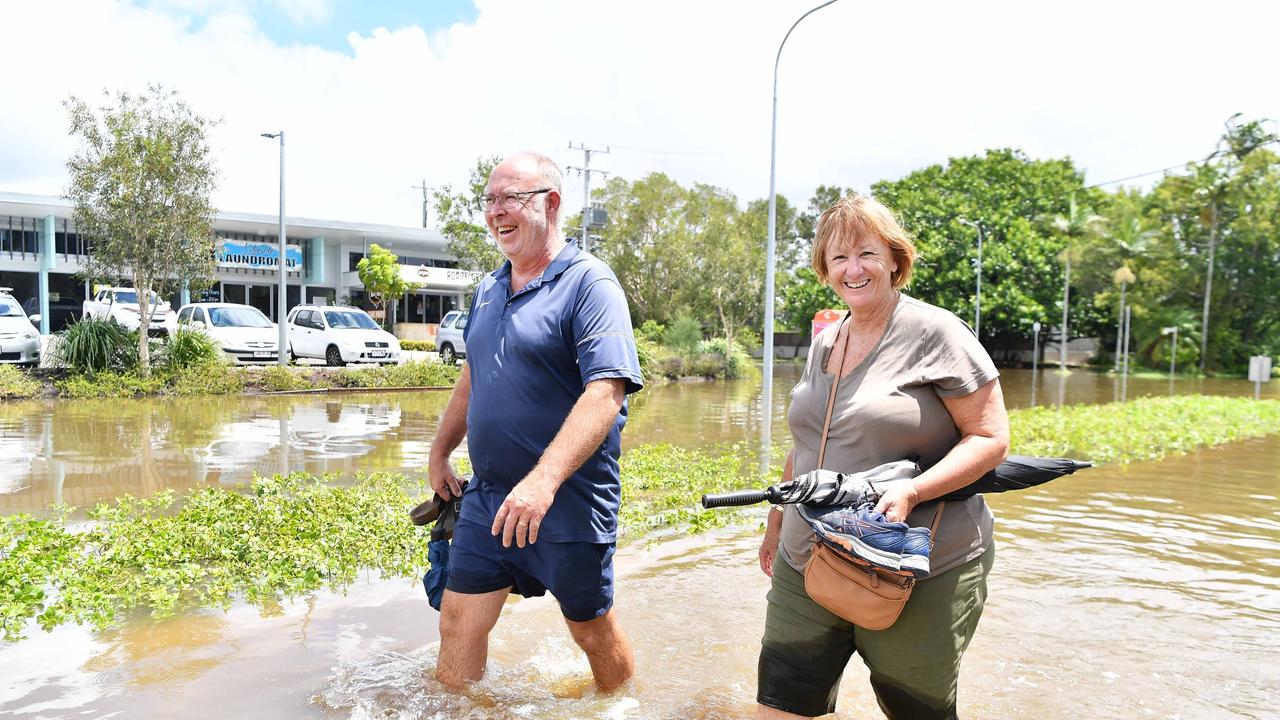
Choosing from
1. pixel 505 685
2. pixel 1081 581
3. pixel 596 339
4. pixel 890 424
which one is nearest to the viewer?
pixel 890 424

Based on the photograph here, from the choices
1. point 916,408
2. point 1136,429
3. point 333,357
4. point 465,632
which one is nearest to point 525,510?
point 465,632

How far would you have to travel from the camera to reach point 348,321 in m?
24.6

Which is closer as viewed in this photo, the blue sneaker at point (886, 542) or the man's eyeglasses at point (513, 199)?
the blue sneaker at point (886, 542)

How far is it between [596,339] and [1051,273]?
49.1 m

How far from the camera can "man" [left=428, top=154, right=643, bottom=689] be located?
9.95 feet

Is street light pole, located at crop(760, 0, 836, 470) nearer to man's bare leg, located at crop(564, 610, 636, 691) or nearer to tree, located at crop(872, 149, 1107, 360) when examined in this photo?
man's bare leg, located at crop(564, 610, 636, 691)

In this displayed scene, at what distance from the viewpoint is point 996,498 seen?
29.0 ft

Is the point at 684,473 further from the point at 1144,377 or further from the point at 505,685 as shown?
the point at 1144,377

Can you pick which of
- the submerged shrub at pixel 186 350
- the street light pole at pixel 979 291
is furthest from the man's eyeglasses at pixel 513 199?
the street light pole at pixel 979 291

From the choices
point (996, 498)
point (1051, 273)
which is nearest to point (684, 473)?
point (996, 498)

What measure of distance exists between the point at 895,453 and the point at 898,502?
24 cm

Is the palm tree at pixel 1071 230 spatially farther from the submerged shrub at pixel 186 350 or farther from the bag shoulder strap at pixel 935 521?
the bag shoulder strap at pixel 935 521

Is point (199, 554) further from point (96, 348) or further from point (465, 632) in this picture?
point (96, 348)

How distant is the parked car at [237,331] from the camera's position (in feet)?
73.4
